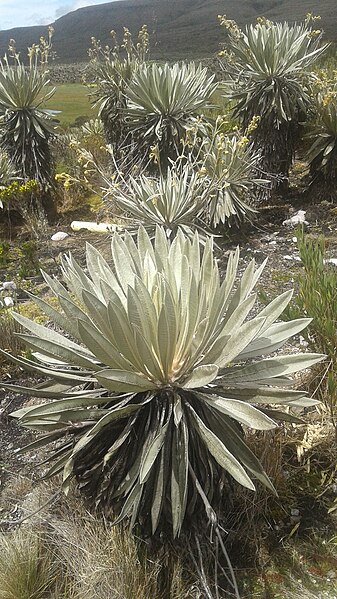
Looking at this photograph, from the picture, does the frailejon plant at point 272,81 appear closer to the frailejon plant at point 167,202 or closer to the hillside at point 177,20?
the frailejon plant at point 167,202

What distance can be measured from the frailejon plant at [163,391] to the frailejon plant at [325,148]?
12.6ft

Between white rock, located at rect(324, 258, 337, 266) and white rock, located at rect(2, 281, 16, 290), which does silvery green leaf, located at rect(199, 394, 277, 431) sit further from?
white rock, located at rect(2, 281, 16, 290)

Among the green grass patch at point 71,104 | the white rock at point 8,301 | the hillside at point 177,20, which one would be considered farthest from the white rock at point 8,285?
the hillside at point 177,20

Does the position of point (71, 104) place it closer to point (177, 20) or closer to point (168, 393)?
point (168, 393)

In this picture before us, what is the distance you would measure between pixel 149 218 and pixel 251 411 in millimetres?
2975

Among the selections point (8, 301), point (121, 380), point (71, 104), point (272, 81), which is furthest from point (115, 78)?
point (71, 104)

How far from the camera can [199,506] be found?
1.88m

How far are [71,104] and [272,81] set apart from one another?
330 inches

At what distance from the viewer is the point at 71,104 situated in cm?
1276

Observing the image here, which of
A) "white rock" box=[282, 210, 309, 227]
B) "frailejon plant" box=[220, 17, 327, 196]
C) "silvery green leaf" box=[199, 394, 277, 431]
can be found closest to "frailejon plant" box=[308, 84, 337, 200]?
"frailejon plant" box=[220, 17, 327, 196]

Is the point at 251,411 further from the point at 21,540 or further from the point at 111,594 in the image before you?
the point at 21,540

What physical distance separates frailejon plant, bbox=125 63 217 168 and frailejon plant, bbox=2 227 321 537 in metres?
3.91

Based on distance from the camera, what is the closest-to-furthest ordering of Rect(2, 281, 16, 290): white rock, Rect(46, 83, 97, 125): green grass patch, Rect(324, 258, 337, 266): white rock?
Rect(324, 258, 337, 266): white rock
Rect(2, 281, 16, 290): white rock
Rect(46, 83, 97, 125): green grass patch

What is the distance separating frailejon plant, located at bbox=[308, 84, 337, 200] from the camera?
5.36 metres
